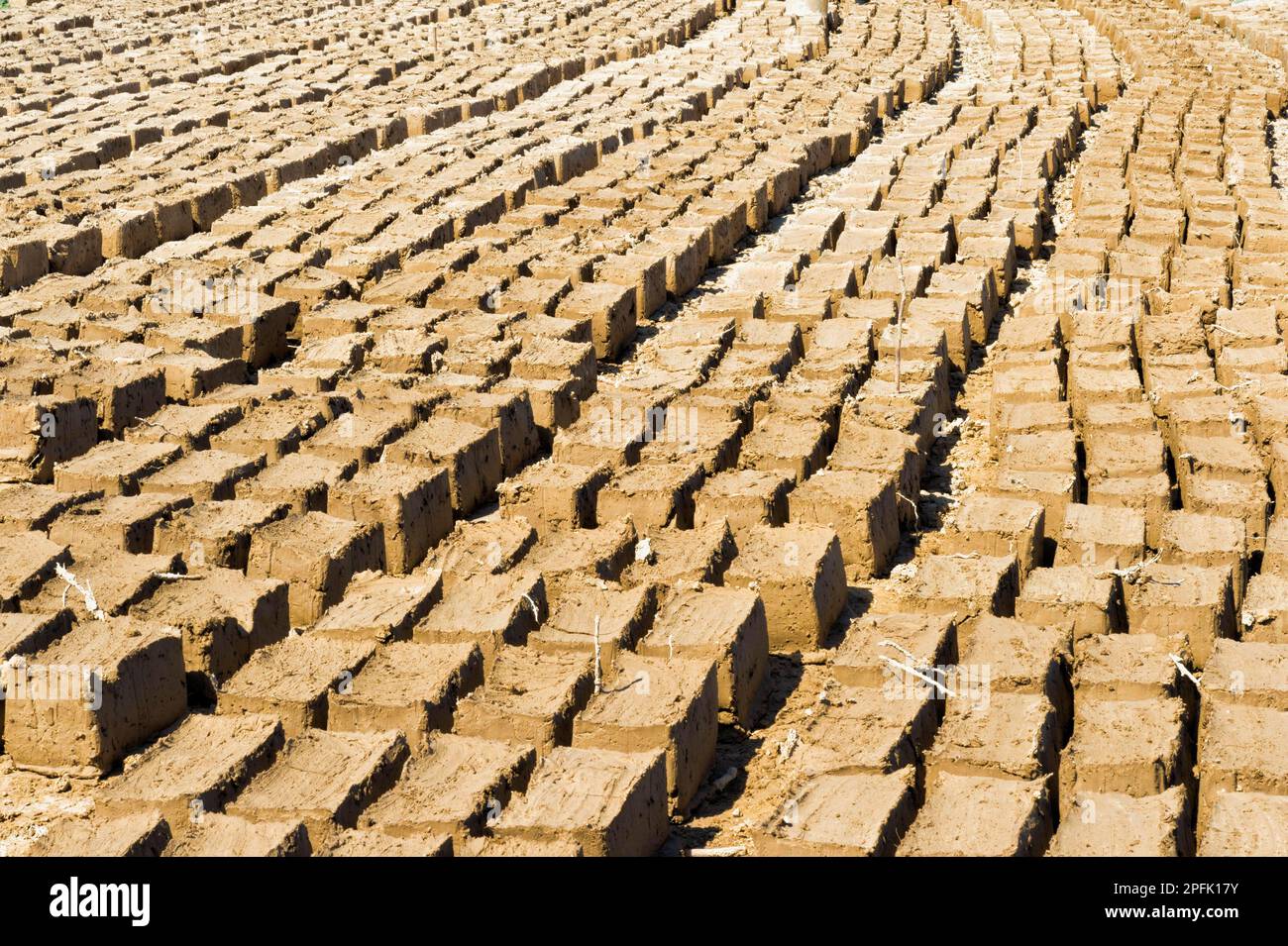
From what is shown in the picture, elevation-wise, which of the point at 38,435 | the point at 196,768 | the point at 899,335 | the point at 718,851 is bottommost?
the point at 718,851

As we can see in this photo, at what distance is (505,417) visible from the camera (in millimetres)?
7965

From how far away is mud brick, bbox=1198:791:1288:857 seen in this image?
4.45 metres

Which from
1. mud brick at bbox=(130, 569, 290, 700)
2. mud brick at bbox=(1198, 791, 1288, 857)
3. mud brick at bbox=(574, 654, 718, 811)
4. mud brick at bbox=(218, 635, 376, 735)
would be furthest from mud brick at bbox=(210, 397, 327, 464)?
mud brick at bbox=(1198, 791, 1288, 857)

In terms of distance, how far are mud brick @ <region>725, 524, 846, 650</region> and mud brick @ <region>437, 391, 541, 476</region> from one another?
6.24 ft

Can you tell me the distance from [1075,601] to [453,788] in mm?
2400

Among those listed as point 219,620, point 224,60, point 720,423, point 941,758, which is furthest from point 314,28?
point 941,758

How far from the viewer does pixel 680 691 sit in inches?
210

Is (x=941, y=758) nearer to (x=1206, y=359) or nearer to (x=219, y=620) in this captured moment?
(x=219, y=620)

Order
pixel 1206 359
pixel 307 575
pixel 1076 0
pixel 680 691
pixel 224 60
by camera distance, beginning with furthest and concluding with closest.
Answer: pixel 1076 0 < pixel 224 60 < pixel 1206 359 < pixel 307 575 < pixel 680 691

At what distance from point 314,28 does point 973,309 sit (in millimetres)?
14388

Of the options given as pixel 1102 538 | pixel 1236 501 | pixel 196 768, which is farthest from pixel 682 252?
pixel 196 768

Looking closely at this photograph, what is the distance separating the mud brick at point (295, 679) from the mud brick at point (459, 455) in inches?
66.3

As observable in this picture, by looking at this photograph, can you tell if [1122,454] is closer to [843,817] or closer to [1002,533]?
[1002,533]

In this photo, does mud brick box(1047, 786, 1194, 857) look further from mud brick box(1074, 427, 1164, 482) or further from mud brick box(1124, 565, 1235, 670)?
mud brick box(1074, 427, 1164, 482)
